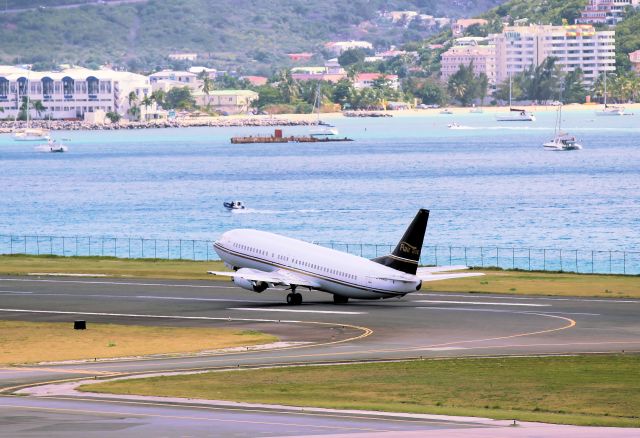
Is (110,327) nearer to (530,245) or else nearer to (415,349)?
(415,349)

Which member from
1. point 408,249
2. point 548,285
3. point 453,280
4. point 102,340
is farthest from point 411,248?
point 453,280

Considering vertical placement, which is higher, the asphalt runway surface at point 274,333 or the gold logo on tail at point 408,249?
the gold logo on tail at point 408,249

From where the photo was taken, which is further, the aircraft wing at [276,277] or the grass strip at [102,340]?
the aircraft wing at [276,277]

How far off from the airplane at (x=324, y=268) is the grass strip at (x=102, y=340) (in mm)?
9927

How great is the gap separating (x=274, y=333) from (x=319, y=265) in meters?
13.5

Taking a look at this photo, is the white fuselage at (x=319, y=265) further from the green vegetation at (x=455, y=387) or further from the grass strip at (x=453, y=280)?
the green vegetation at (x=455, y=387)

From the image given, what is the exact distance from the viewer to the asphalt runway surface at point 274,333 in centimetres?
5347

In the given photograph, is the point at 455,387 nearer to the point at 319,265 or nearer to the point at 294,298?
the point at 319,265

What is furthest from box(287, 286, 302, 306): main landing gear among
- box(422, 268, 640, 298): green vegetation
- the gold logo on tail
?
box(422, 268, 640, 298): green vegetation

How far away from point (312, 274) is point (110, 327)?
15775 millimetres

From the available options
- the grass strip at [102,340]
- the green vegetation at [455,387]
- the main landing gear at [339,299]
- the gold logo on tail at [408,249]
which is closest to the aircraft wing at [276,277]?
the main landing gear at [339,299]

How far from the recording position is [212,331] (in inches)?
3533

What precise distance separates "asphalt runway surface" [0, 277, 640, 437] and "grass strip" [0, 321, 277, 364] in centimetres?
268

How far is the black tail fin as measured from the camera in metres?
95.4
